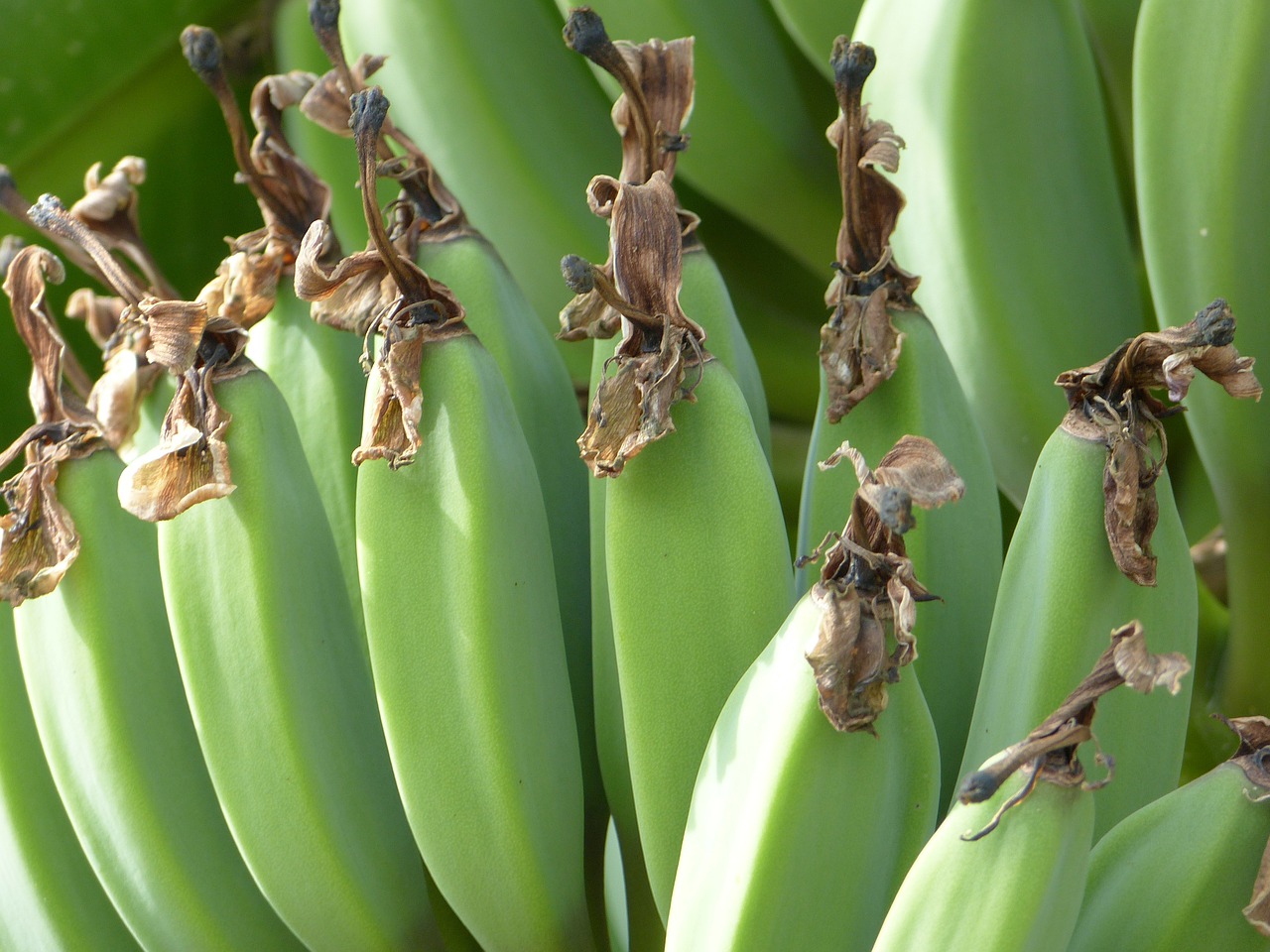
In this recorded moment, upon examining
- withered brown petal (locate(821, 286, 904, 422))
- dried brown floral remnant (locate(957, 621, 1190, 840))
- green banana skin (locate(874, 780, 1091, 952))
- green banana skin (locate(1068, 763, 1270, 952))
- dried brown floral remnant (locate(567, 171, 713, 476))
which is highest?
dried brown floral remnant (locate(567, 171, 713, 476))

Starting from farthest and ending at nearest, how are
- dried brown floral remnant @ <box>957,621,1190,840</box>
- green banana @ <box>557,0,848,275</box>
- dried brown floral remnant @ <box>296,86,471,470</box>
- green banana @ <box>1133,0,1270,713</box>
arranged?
green banana @ <box>557,0,848,275</box>, green banana @ <box>1133,0,1270,713</box>, dried brown floral remnant @ <box>296,86,471,470</box>, dried brown floral remnant @ <box>957,621,1190,840</box>

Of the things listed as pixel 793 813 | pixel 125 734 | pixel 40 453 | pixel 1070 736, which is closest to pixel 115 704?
pixel 125 734

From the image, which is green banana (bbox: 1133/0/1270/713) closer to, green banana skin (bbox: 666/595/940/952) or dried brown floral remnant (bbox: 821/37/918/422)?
dried brown floral remnant (bbox: 821/37/918/422)

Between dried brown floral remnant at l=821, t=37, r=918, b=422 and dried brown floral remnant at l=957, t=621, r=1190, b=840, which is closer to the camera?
dried brown floral remnant at l=957, t=621, r=1190, b=840

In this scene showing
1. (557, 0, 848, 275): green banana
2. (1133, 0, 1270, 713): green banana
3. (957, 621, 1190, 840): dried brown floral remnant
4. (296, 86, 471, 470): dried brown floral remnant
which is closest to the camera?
(957, 621, 1190, 840): dried brown floral remnant

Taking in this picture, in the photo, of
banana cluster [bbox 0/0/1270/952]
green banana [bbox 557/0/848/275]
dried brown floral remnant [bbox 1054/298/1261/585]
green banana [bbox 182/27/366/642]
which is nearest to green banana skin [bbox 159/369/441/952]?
banana cluster [bbox 0/0/1270/952]

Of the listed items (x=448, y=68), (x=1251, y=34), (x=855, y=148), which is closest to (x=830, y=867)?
(x=855, y=148)
